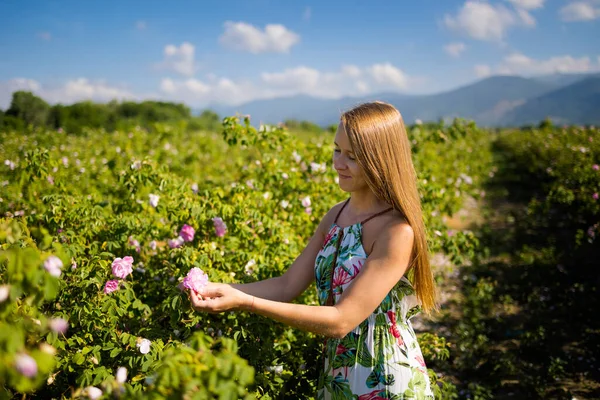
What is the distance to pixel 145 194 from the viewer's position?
3.50m

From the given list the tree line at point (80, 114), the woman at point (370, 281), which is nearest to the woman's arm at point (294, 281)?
the woman at point (370, 281)

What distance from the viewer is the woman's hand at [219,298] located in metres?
1.38

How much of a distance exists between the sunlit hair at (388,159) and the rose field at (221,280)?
74cm

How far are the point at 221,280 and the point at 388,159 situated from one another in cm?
106

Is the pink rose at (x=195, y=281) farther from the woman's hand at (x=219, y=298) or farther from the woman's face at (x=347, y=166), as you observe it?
the woman's face at (x=347, y=166)

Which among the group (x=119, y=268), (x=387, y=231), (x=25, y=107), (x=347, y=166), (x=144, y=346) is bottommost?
(x=144, y=346)

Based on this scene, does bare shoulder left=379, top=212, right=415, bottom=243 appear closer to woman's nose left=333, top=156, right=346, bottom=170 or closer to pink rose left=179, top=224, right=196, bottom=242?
woman's nose left=333, top=156, right=346, bottom=170

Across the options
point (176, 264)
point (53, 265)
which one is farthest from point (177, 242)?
point (53, 265)

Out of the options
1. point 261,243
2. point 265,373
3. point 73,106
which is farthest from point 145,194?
point 73,106

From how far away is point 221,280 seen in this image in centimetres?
204

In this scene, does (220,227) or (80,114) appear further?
(80,114)

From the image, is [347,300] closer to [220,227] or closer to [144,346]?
[144,346]

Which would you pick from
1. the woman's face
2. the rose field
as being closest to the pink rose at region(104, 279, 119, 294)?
the rose field

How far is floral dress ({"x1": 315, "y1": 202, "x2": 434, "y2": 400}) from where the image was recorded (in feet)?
4.83
